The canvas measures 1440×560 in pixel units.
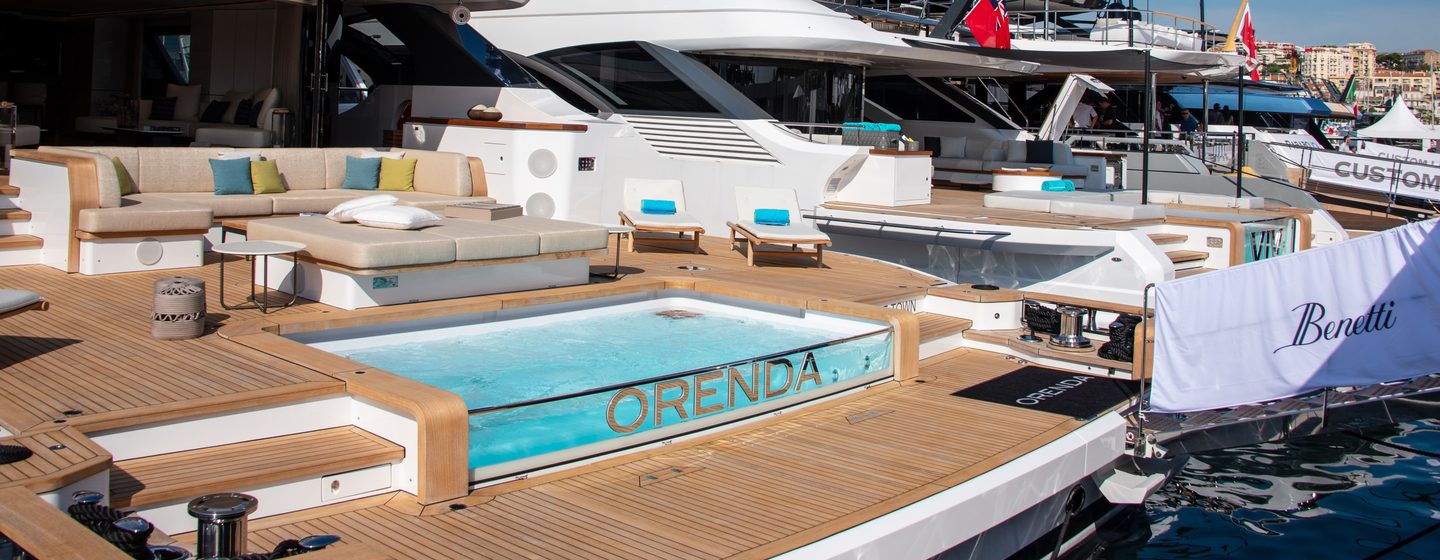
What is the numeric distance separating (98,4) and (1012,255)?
358 inches

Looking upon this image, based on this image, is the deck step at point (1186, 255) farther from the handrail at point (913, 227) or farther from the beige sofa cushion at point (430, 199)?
the beige sofa cushion at point (430, 199)

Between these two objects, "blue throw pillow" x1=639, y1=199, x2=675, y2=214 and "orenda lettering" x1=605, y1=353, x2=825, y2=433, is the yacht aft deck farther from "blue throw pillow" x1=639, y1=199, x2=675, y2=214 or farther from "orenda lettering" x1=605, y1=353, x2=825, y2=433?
"blue throw pillow" x1=639, y1=199, x2=675, y2=214

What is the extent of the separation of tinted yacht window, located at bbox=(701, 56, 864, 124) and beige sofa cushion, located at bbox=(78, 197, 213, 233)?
6.73 metres

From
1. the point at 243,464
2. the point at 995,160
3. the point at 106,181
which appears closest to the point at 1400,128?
the point at 995,160

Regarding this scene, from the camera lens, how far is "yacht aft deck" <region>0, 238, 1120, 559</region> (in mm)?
4168

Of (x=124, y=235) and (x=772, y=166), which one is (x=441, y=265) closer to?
(x=124, y=235)

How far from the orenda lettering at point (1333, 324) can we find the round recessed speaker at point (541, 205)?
6.44m

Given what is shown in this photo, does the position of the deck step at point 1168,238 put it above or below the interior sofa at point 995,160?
below

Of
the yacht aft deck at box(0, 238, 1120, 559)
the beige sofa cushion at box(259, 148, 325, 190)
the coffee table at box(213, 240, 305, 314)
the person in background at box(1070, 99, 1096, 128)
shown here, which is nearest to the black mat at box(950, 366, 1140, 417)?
the yacht aft deck at box(0, 238, 1120, 559)

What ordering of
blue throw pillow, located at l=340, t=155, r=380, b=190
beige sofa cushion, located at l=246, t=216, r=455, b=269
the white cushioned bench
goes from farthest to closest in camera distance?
blue throw pillow, located at l=340, t=155, r=380, b=190
the white cushioned bench
beige sofa cushion, located at l=246, t=216, r=455, b=269

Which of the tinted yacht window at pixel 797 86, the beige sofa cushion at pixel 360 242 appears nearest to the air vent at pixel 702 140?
the tinted yacht window at pixel 797 86

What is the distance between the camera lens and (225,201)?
8320 millimetres

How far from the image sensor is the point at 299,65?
1080cm

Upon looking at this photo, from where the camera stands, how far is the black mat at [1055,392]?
6434 mm
